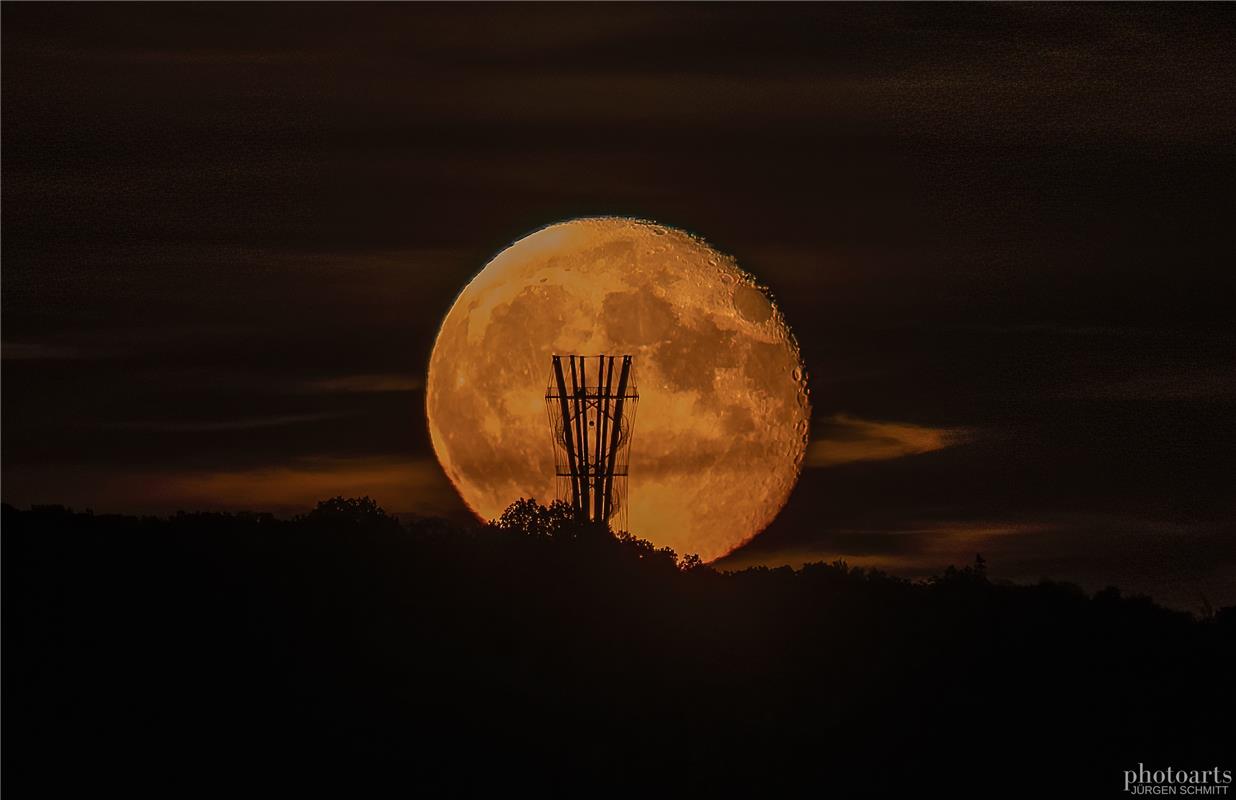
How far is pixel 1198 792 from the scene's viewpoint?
142ft

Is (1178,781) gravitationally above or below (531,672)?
below

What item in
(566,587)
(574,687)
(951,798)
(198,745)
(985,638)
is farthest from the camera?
(985,638)

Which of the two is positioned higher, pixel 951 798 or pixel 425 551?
pixel 425 551

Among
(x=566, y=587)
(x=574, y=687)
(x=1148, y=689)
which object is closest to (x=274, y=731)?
(x=574, y=687)

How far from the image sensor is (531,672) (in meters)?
50.6

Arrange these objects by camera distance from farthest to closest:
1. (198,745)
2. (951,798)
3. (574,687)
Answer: (574,687) → (951,798) → (198,745)

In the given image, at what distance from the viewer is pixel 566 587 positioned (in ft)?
179

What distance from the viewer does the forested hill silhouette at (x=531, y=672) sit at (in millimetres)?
43781

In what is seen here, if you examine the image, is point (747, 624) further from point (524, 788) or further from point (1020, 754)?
point (524, 788)

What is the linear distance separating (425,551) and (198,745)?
14.7 meters

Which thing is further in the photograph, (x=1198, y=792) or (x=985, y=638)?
(x=985, y=638)

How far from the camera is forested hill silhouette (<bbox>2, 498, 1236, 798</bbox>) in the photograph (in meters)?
43.8

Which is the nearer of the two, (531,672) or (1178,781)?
(1178,781)

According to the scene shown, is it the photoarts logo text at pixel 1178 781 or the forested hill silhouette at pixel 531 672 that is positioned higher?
the forested hill silhouette at pixel 531 672
